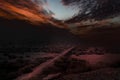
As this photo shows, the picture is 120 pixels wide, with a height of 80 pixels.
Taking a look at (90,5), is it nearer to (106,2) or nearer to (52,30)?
(106,2)

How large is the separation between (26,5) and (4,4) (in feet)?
1.16

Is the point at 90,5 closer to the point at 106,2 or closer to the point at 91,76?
the point at 106,2

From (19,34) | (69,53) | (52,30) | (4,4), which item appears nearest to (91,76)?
(69,53)

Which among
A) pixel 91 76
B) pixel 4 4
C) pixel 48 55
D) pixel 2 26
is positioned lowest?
pixel 91 76

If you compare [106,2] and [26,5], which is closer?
[26,5]

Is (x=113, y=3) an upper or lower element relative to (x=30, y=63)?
upper

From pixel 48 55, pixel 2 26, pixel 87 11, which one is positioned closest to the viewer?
pixel 2 26

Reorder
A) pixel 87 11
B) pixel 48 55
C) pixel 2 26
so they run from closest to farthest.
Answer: pixel 2 26, pixel 48 55, pixel 87 11

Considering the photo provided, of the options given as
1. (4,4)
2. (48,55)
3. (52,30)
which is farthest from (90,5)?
(4,4)

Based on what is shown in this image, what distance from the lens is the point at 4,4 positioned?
15.4 ft

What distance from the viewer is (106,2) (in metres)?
Result: 5.62

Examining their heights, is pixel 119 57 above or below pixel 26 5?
below

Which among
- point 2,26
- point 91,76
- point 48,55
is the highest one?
point 2,26

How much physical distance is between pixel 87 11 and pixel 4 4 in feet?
4.91
